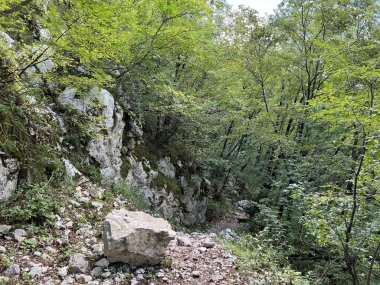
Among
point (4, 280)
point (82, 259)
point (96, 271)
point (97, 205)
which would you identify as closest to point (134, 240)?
point (96, 271)

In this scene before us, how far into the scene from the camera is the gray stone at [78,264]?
3990mm

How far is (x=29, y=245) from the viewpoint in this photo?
410 cm

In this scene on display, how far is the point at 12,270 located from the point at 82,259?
96 cm

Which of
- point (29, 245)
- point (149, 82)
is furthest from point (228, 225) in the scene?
point (29, 245)

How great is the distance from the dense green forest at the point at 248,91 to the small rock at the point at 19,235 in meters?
1.20

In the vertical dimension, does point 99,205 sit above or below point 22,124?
below

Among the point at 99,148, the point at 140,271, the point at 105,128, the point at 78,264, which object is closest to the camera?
the point at 78,264

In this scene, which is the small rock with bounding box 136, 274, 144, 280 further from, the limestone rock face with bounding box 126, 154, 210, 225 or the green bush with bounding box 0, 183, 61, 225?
the limestone rock face with bounding box 126, 154, 210, 225

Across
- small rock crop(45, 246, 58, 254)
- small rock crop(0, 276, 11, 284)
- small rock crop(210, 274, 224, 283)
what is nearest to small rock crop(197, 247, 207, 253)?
small rock crop(210, 274, 224, 283)

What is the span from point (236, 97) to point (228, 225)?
718 centimetres

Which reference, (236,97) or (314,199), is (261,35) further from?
(314,199)

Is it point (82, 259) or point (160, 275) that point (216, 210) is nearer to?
point (160, 275)

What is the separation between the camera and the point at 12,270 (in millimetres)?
3555

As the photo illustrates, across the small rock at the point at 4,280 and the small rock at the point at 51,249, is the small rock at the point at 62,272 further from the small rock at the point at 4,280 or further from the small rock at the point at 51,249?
the small rock at the point at 4,280
